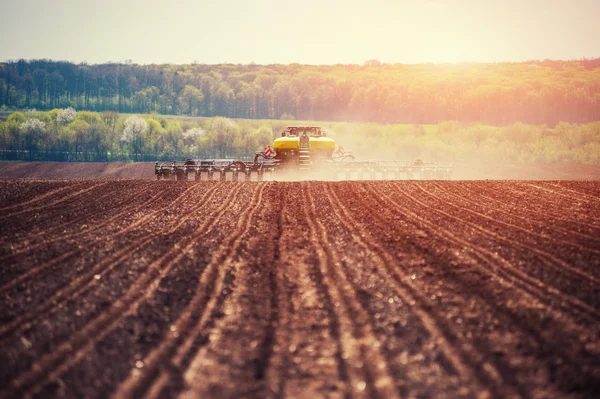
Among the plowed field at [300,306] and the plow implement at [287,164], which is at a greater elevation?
the plow implement at [287,164]

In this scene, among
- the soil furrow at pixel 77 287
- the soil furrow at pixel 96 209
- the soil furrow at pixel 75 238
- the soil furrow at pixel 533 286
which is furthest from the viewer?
the soil furrow at pixel 96 209

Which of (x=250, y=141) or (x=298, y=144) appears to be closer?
(x=298, y=144)

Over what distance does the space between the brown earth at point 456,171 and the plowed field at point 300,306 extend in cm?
4166

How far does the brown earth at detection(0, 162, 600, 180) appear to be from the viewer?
57219mm

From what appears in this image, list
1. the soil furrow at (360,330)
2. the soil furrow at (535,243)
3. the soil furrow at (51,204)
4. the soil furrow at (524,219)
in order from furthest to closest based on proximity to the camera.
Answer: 1. the soil furrow at (51,204)
2. the soil furrow at (524,219)
3. the soil furrow at (535,243)
4. the soil furrow at (360,330)

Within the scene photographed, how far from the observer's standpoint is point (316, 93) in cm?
14650

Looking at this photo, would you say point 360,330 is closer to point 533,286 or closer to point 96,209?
point 533,286

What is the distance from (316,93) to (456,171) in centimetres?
8814

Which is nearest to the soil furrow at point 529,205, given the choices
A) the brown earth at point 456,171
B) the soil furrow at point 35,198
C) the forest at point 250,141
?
the soil furrow at point 35,198

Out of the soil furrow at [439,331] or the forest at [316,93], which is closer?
the soil furrow at [439,331]

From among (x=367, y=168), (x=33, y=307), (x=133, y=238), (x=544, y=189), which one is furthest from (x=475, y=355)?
(x=367, y=168)

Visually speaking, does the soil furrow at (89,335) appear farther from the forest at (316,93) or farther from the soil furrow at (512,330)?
the forest at (316,93)

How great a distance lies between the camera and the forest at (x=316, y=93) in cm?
10812

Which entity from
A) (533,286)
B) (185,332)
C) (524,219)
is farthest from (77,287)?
(524,219)
